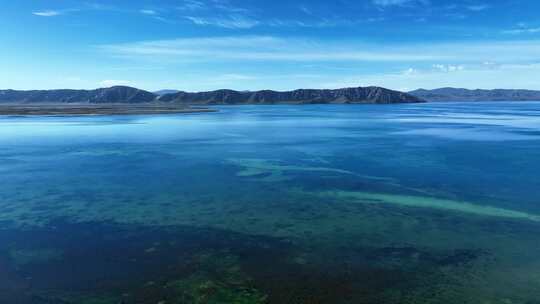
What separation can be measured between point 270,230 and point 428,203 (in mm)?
7022

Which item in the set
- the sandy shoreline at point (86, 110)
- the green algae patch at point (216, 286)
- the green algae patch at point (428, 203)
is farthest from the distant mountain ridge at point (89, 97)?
the green algae patch at point (216, 286)

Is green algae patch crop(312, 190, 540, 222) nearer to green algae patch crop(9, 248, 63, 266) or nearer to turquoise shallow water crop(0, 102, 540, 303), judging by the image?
turquoise shallow water crop(0, 102, 540, 303)

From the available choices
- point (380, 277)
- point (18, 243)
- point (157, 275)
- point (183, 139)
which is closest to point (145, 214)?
point (18, 243)

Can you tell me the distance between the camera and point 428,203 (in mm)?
15711

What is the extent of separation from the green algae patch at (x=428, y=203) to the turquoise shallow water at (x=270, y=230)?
10 cm

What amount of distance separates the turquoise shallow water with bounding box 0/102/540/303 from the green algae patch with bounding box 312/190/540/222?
0.10 m

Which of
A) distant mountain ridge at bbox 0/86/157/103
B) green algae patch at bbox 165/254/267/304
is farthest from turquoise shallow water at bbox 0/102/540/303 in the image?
distant mountain ridge at bbox 0/86/157/103

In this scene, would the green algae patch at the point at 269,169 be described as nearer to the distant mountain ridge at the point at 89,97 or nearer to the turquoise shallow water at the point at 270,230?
the turquoise shallow water at the point at 270,230

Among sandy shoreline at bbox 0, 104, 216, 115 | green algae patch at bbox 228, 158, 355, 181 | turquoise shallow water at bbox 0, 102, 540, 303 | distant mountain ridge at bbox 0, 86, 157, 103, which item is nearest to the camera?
turquoise shallow water at bbox 0, 102, 540, 303

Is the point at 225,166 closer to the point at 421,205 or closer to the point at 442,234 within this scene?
the point at 421,205

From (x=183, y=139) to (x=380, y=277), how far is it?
30014 mm

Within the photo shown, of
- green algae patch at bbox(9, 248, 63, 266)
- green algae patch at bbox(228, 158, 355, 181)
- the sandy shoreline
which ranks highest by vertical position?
the sandy shoreline

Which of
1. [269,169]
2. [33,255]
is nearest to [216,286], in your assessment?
[33,255]

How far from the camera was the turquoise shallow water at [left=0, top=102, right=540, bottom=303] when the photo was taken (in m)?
9.10
